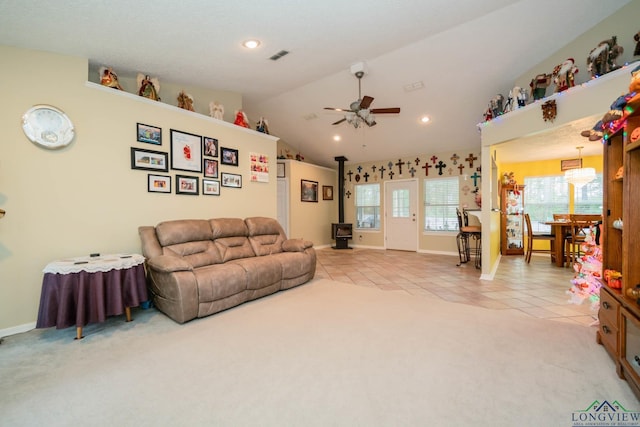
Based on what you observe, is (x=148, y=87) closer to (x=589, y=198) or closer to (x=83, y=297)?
(x=83, y=297)

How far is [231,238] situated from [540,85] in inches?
175

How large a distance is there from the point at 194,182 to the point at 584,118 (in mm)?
4679

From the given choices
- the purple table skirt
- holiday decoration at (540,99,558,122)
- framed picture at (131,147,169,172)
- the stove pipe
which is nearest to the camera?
the purple table skirt

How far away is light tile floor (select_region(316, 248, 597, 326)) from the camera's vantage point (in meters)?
3.04

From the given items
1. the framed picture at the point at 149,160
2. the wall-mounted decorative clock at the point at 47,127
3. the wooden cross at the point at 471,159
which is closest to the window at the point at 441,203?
the wooden cross at the point at 471,159

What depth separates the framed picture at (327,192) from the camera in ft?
26.8

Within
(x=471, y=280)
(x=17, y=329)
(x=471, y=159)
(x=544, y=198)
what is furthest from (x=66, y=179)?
(x=544, y=198)

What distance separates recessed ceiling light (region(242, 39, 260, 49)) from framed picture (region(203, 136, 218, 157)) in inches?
58.6

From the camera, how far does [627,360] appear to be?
64.4 inches

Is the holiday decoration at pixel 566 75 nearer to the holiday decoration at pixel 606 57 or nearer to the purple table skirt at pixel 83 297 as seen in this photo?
the holiday decoration at pixel 606 57

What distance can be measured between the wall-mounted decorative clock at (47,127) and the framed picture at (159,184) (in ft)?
2.77

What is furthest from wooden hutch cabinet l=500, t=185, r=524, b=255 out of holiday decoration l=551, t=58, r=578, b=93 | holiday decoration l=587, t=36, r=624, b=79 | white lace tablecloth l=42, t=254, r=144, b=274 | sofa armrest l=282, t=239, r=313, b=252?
white lace tablecloth l=42, t=254, r=144, b=274

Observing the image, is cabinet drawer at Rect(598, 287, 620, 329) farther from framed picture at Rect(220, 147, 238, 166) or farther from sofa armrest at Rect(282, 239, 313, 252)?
framed picture at Rect(220, 147, 238, 166)

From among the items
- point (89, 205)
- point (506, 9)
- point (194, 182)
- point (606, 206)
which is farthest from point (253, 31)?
point (606, 206)
